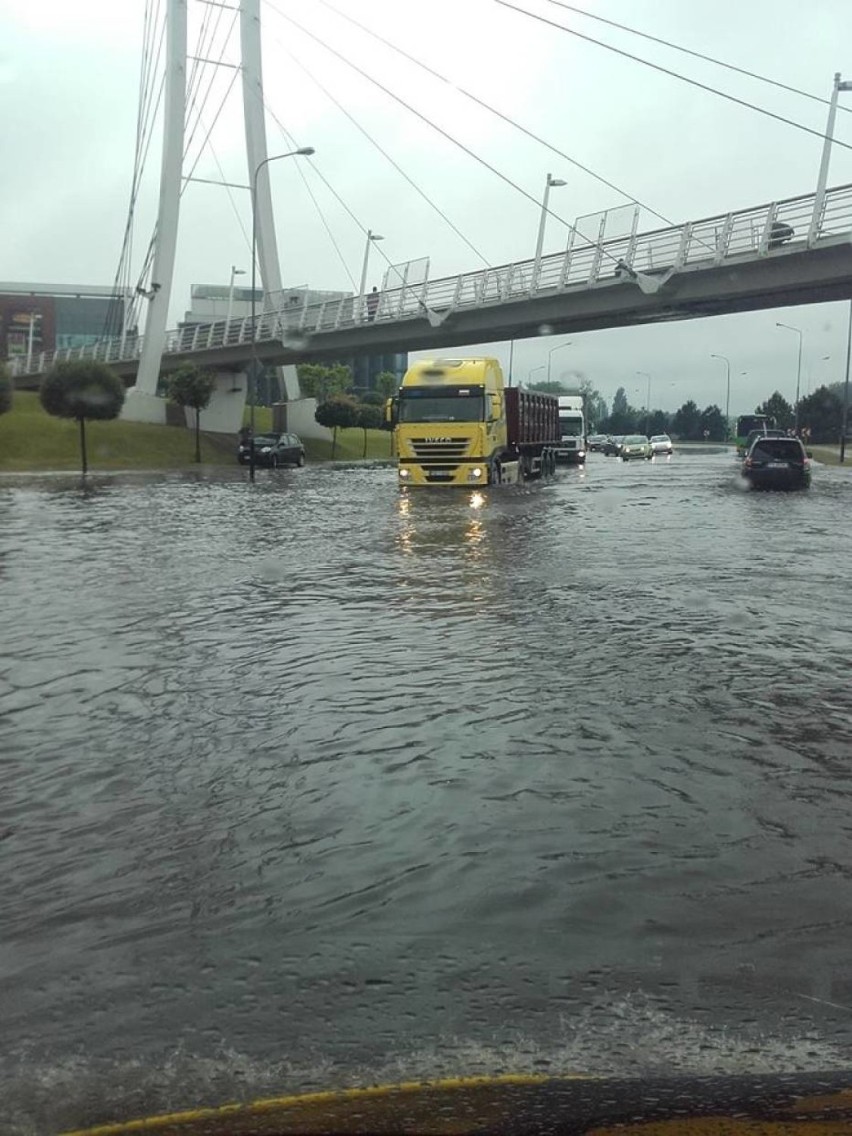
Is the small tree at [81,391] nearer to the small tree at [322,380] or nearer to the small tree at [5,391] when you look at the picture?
the small tree at [5,391]

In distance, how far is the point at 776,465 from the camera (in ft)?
126

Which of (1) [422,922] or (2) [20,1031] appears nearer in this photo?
(2) [20,1031]

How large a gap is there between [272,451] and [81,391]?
9.48 meters

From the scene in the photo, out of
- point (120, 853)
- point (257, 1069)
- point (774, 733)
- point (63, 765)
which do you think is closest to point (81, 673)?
point (63, 765)

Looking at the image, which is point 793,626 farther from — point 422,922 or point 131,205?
point 131,205

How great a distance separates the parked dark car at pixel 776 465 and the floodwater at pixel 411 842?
25.9m

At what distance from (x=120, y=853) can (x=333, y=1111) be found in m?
2.44

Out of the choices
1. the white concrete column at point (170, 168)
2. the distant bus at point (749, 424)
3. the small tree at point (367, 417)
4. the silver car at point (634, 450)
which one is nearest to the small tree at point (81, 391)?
the white concrete column at point (170, 168)

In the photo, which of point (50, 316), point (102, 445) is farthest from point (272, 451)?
point (50, 316)

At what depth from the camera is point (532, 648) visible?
10.6m

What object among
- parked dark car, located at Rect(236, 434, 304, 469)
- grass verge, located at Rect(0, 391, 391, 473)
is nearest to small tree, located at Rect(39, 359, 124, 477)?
grass verge, located at Rect(0, 391, 391, 473)

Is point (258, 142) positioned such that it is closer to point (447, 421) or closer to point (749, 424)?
point (447, 421)

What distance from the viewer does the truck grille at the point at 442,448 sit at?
33.9m

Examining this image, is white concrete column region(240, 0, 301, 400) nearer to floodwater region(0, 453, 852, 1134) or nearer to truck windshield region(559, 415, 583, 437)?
truck windshield region(559, 415, 583, 437)
